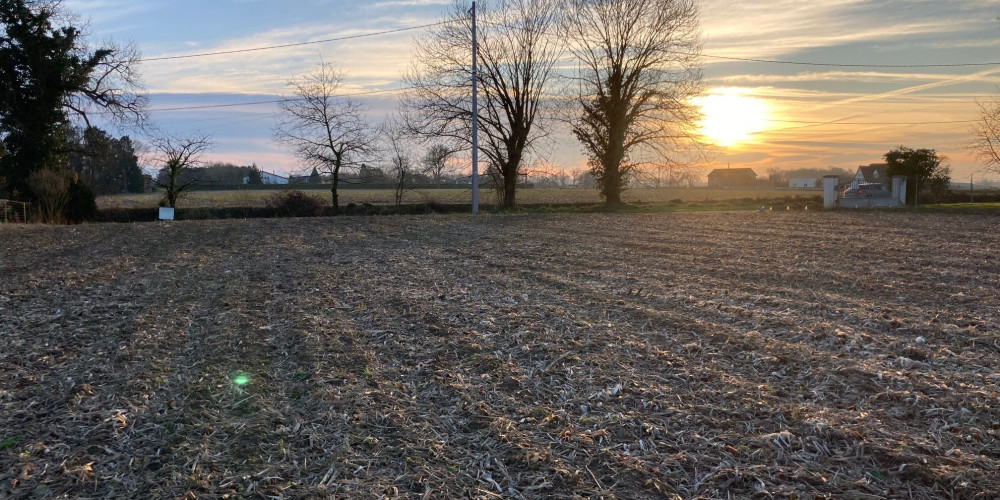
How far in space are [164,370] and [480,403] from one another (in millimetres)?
2465

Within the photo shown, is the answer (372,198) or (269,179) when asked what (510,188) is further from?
(269,179)

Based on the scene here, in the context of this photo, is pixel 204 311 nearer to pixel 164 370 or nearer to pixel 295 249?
pixel 164 370

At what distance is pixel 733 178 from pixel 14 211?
9381 cm

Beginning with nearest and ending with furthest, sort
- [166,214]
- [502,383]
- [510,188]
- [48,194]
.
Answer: [502,383] < [48,194] < [166,214] < [510,188]

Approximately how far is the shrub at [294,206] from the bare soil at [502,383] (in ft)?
61.1

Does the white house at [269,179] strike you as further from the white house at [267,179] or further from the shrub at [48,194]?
the shrub at [48,194]

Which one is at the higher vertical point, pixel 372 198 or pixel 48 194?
pixel 48 194

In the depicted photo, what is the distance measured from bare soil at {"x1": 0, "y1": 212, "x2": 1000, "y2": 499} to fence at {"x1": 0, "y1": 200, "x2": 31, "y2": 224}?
591 inches

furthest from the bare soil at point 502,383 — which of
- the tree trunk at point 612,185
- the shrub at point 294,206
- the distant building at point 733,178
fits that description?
the distant building at point 733,178

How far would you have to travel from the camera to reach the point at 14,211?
22.0 m

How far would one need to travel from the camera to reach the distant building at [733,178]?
95.9 meters

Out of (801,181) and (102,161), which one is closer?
(102,161)

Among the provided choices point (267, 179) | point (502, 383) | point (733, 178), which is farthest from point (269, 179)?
point (733, 178)

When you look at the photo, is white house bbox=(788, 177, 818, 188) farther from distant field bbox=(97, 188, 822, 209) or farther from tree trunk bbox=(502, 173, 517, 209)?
tree trunk bbox=(502, 173, 517, 209)
